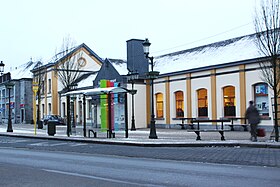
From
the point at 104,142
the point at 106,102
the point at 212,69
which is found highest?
the point at 212,69

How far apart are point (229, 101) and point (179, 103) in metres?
5.76

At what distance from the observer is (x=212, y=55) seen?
3369 cm

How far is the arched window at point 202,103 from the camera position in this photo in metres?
32.8

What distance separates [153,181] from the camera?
9344 millimetres

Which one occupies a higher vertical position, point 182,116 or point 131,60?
point 131,60

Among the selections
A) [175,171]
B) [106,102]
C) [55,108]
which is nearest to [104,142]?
[106,102]

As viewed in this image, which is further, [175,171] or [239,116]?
[239,116]

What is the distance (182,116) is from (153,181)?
25.7 meters

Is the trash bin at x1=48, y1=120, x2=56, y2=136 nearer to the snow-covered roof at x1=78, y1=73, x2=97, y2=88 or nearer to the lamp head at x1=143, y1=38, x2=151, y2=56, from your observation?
the lamp head at x1=143, y1=38, x2=151, y2=56

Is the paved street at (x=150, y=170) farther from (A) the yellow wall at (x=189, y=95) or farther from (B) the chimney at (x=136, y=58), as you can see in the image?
(B) the chimney at (x=136, y=58)

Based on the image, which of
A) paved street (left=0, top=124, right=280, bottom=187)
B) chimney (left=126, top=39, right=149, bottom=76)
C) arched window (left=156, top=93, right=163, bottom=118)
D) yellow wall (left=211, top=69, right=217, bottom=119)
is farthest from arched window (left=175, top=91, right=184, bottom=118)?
paved street (left=0, top=124, right=280, bottom=187)

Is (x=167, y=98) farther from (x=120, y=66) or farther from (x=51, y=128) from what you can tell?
(x=51, y=128)

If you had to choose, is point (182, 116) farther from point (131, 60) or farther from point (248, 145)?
point (248, 145)

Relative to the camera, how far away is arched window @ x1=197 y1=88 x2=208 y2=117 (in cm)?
3275
